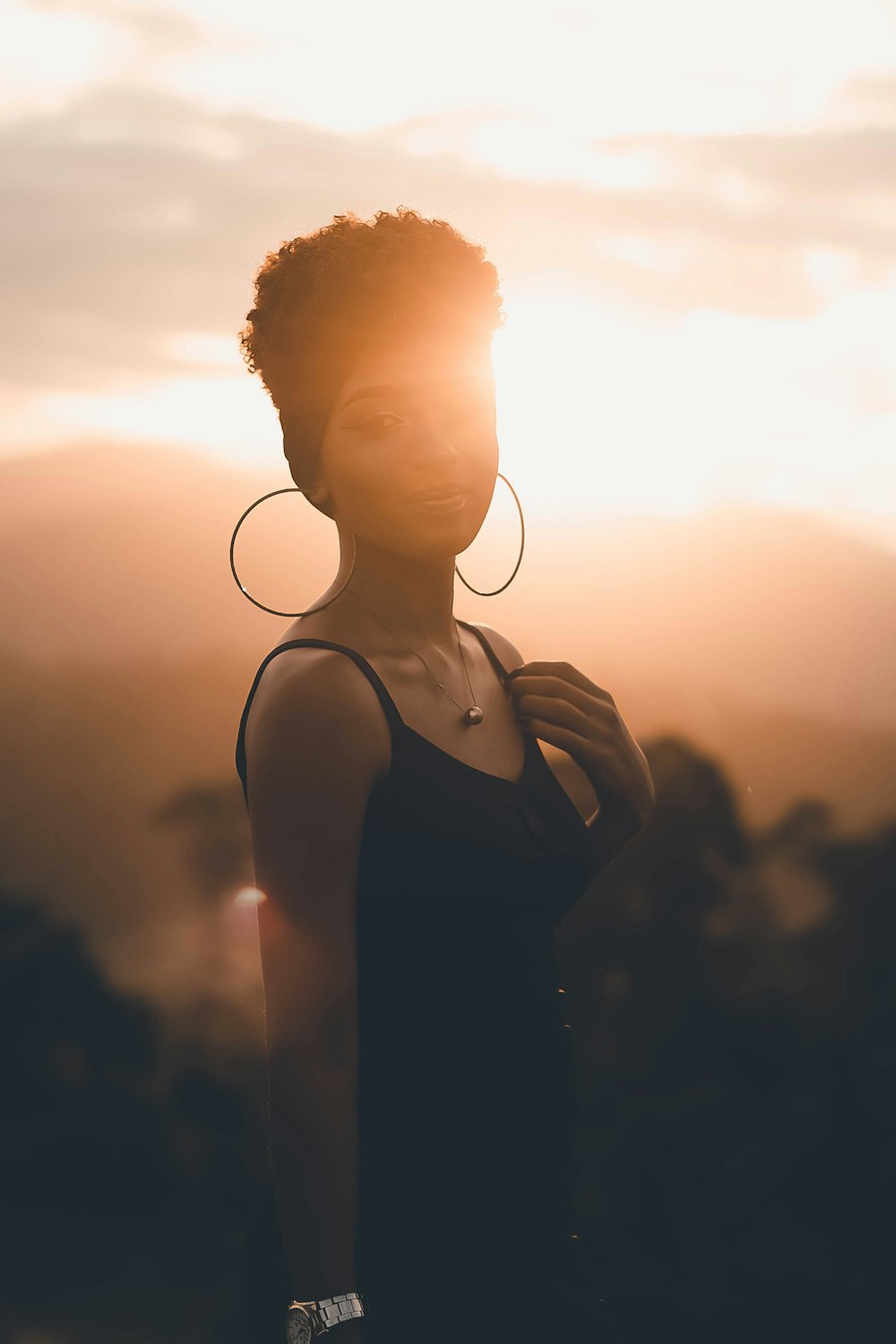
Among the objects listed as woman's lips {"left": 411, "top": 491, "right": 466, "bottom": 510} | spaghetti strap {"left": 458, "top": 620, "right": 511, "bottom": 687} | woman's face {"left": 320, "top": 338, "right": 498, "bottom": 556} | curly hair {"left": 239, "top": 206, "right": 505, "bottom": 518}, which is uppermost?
curly hair {"left": 239, "top": 206, "right": 505, "bottom": 518}

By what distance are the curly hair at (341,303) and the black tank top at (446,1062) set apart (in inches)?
21.5

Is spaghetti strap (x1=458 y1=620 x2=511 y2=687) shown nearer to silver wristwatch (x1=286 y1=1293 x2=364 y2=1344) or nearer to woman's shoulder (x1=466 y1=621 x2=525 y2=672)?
woman's shoulder (x1=466 y1=621 x2=525 y2=672)

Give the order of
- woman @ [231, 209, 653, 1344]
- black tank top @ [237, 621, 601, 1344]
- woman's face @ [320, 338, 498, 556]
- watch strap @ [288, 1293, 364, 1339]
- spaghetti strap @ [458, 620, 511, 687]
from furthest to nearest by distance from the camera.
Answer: spaghetti strap @ [458, 620, 511, 687]
woman's face @ [320, 338, 498, 556]
black tank top @ [237, 621, 601, 1344]
woman @ [231, 209, 653, 1344]
watch strap @ [288, 1293, 364, 1339]

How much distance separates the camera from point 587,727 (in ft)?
8.79

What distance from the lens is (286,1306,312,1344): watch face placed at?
1951mm

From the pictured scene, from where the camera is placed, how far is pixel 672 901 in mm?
7945

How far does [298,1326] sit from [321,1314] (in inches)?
2.2

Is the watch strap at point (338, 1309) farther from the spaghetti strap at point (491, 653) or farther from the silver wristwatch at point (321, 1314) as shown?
the spaghetti strap at point (491, 653)

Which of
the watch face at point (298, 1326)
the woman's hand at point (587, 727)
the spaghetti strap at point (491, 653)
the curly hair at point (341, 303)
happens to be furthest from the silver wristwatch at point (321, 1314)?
the curly hair at point (341, 303)

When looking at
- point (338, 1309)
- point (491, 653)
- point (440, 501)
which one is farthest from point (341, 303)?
point (338, 1309)

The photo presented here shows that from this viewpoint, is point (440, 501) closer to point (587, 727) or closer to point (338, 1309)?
point (587, 727)

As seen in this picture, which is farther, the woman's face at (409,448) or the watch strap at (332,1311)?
the woman's face at (409,448)

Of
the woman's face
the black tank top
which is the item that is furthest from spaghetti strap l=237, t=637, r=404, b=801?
the woman's face

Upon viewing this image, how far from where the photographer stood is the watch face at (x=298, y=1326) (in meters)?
1.95
